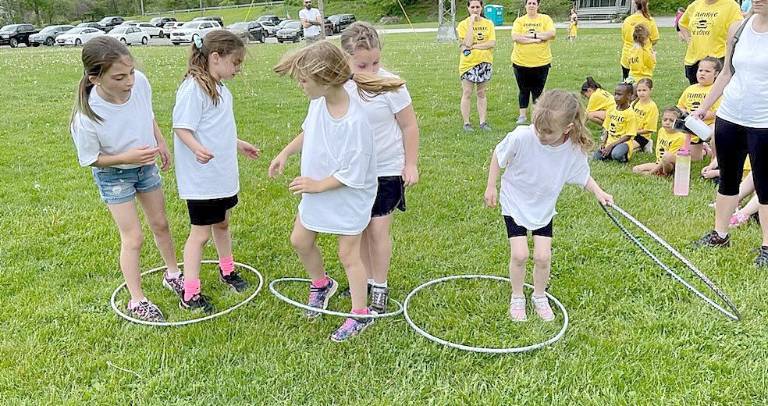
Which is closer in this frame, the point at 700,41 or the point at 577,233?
the point at 577,233

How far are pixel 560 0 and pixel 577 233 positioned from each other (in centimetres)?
4774

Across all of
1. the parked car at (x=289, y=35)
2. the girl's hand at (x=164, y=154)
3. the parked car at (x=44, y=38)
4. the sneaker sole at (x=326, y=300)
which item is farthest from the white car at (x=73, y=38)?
the sneaker sole at (x=326, y=300)

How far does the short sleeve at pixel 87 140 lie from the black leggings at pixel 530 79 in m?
6.33

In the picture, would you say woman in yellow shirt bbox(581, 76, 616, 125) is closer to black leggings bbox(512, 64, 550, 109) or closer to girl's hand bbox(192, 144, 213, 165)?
black leggings bbox(512, 64, 550, 109)

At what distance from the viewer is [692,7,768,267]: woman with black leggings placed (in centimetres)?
403

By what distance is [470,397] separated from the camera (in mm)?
2971

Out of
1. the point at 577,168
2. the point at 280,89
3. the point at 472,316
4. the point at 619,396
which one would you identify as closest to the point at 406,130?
the point at 577,168

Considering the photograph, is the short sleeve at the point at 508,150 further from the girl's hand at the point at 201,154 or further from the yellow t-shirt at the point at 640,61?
the yellow t-shirt at the point at 640,61

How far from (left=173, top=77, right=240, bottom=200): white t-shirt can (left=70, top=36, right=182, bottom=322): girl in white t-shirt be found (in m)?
0.20

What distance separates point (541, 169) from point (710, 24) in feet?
15.3

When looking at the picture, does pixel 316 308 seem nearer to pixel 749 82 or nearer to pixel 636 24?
pixel 749 82

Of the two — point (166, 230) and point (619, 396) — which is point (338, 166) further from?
point (619, 396)

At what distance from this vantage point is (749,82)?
407 centimetres

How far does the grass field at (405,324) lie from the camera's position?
305 cm
